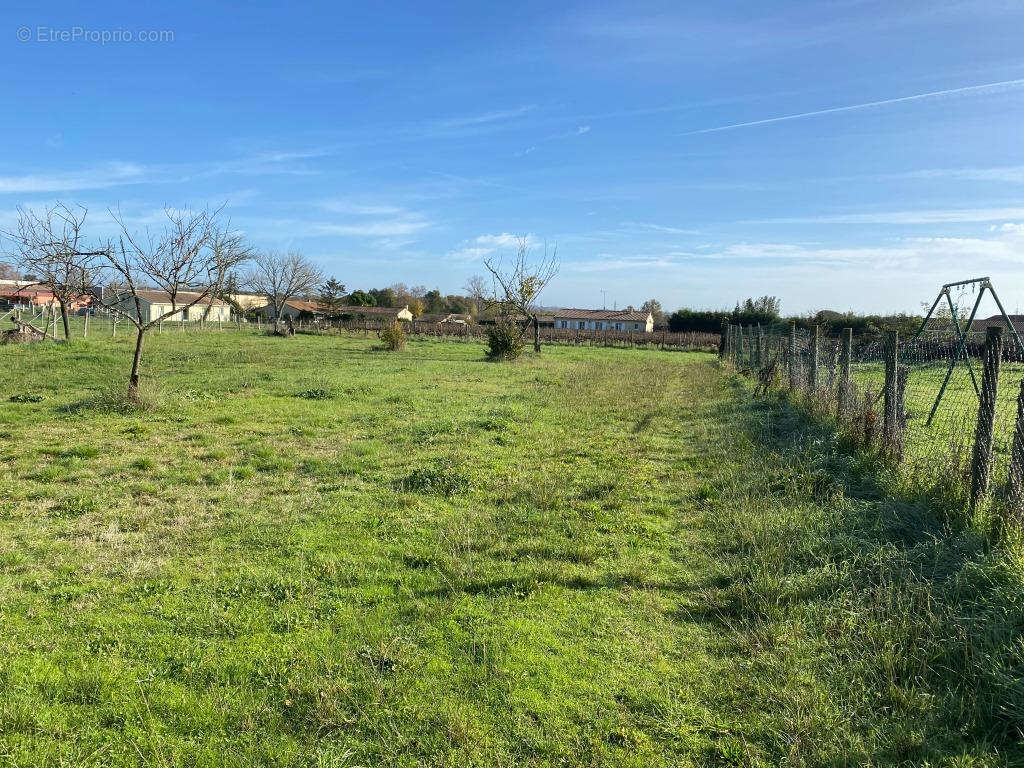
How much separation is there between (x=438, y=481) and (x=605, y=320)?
7584 cm

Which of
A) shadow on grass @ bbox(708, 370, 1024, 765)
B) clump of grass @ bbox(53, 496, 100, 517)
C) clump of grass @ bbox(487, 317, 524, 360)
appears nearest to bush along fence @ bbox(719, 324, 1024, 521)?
shadow on grass @ bbox(708, 370, 1024, 765)

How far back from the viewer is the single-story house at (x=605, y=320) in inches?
3115

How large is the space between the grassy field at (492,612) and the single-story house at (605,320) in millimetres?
71105

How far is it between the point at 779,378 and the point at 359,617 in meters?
12.8

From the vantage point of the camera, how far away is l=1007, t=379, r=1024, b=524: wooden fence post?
4320mm

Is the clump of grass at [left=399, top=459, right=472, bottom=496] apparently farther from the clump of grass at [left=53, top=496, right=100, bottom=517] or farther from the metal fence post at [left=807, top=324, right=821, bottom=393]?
the metal fence post at [left=807, top=324, right=821, bottom=393]

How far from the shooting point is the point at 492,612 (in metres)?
4.11

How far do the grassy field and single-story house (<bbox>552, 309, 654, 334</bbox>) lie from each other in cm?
7111

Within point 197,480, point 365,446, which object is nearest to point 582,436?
point 365,446

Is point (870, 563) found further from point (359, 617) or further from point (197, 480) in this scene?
point (197, 480)

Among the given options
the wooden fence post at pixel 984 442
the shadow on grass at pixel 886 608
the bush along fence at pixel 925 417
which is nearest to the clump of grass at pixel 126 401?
the shadow on grass at pixel 886 608

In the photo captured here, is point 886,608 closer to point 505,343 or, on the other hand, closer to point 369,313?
point 505,343

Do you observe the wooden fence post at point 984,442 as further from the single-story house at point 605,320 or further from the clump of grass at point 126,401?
the single-story house at point 605,320

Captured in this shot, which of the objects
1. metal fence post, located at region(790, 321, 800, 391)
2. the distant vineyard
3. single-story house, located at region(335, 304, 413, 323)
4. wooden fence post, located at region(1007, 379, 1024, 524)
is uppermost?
single-story house, located at region(335, 304, 413, 323)
